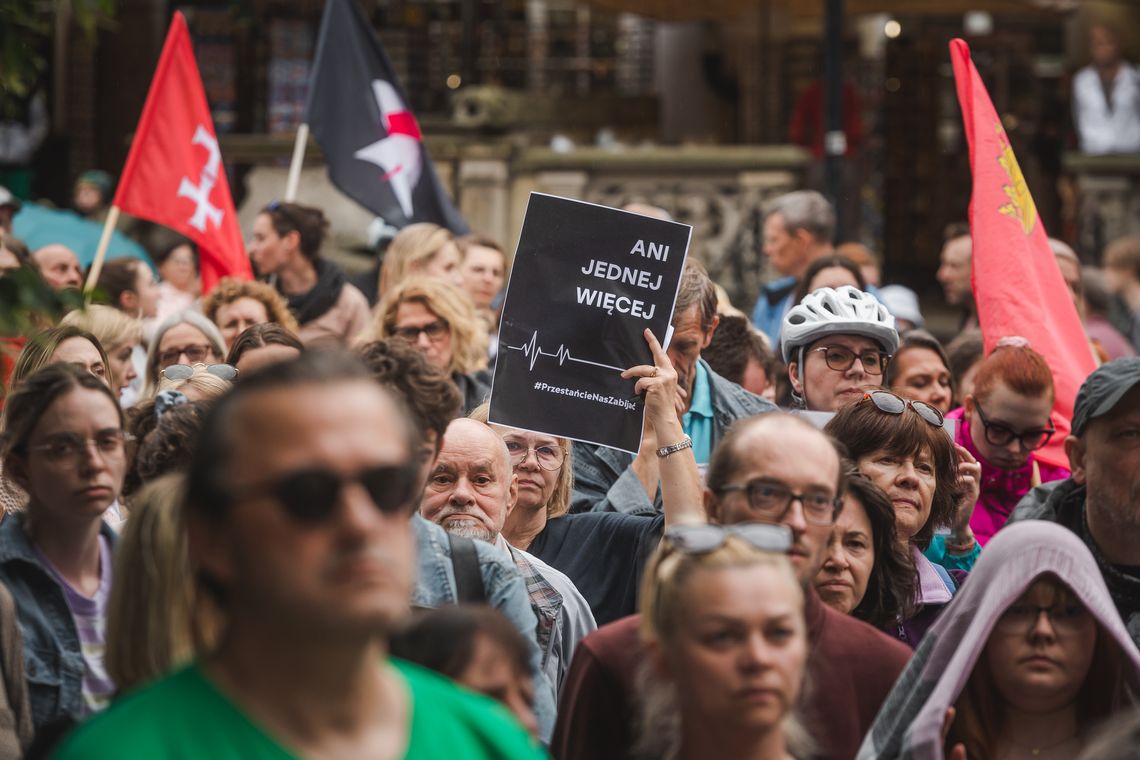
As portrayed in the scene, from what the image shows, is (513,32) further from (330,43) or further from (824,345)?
(824,345)

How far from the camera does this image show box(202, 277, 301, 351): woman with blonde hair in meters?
8.00

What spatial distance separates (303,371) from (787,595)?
114 centimetres

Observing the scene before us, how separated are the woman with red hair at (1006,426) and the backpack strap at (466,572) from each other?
8.29 ft

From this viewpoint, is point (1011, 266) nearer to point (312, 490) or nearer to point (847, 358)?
point (847, 358)

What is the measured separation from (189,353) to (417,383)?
2.55m

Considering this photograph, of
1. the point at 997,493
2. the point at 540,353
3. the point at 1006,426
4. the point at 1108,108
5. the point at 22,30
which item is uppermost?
the point at 22,30

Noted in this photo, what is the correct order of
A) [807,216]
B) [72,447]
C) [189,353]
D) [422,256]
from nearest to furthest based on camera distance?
[72,447]
[189,353]
[422,256]
[807,216]

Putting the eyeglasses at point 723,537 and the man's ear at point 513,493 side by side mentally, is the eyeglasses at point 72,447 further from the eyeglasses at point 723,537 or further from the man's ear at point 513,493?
the eyeglasses at point 723,537

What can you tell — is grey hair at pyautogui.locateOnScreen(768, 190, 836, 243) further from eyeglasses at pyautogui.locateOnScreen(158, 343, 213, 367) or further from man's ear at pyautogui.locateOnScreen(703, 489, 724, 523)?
man's ear at pyautogui.locateOnScreen(703, 489, 724, 523)

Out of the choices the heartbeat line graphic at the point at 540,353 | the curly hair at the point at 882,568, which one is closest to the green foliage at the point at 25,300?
the curly hair at the point at 882,568

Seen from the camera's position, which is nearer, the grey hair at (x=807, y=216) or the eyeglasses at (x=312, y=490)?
the eyeglasses at (x=312, y=490)

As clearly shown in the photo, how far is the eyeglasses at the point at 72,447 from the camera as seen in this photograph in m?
4.49

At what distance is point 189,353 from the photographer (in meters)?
7.12

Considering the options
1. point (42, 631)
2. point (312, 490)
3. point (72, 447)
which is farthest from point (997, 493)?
point (312, 490)
